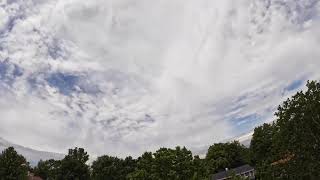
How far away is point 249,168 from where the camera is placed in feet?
436

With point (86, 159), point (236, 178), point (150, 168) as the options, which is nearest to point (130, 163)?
point (86, 159)

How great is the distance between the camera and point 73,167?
125125 millimetres

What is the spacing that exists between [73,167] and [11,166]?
45.7 meters

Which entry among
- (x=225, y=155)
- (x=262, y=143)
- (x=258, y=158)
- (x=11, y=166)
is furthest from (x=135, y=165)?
(x=11, y=166)

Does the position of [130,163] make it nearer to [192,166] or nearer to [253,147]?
[253,147]

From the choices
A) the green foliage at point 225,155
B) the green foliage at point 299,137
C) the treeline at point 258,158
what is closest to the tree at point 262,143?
the treeline at point 258,158

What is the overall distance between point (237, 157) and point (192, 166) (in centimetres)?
10208

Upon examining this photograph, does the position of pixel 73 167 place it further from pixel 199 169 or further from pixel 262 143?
pixel 199 169

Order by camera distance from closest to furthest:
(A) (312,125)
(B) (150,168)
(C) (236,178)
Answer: (A) (312,125), (C) (236,178), (B) (150,168)

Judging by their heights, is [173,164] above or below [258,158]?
below

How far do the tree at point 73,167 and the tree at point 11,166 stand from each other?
42130 mm

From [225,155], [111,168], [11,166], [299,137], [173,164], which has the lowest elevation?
[299,137]

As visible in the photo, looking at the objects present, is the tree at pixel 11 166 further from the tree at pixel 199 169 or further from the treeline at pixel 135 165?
the tree at pixel 199 169

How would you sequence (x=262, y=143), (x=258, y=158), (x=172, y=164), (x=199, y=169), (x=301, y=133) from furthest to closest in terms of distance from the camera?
1. (x=258, y=158)
2. (x=262, y=143)
3. (x=172, y=164)
4. (x=199, y=169)
5. (x=301, y=133)
